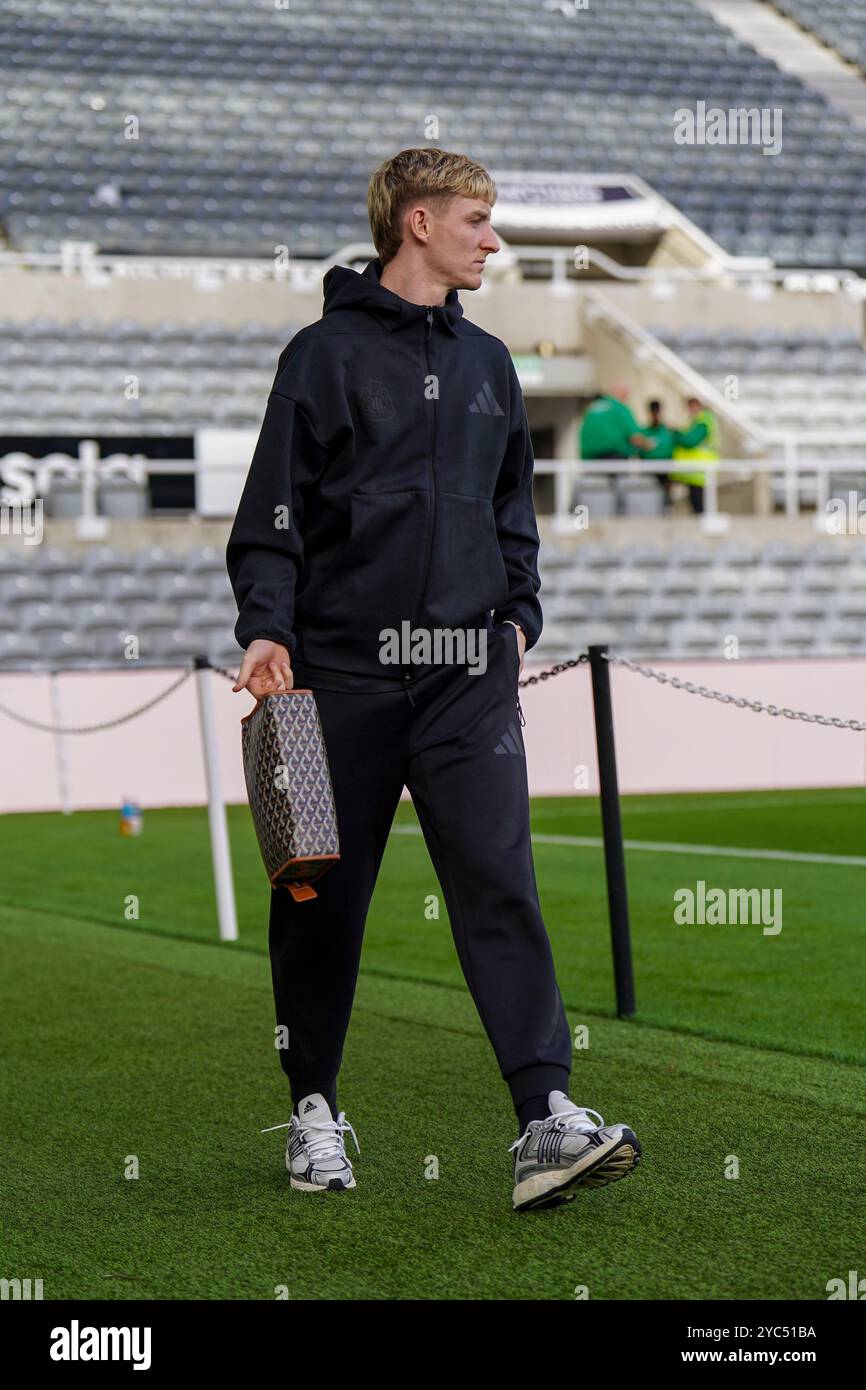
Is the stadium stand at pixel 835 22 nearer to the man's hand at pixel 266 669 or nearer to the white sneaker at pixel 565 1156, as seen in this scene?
the man's hand at pixel 266 669

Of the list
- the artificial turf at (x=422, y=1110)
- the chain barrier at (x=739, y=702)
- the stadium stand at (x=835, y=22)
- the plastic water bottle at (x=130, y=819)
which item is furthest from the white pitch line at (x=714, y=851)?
the stadium stand at (x=835, y=22)

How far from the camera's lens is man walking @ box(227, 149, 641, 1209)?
3.40 metres

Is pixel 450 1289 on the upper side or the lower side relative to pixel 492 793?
lower

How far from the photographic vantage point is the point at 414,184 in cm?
345

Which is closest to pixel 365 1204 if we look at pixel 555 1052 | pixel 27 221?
pixel 555 1052

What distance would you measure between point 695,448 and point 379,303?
47.4ft

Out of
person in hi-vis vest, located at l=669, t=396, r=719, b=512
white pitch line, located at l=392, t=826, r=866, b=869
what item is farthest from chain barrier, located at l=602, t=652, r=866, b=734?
person in hi-vis vest, located at l=669, t=396, r=719, b=512

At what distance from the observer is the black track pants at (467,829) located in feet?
11.2

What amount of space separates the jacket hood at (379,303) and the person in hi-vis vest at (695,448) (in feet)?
46.1

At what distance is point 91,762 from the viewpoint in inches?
537

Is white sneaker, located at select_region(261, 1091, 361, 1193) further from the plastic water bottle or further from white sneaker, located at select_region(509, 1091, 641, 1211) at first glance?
the plastic water bottle
